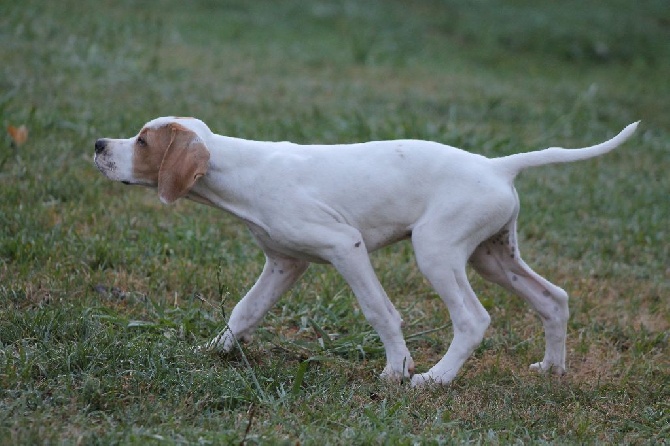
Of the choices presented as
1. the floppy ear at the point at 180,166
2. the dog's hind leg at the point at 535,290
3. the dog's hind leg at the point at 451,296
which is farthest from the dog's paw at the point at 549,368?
the floppy ear at the point at 180,166

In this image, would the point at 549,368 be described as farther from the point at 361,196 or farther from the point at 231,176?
the point at 231,176

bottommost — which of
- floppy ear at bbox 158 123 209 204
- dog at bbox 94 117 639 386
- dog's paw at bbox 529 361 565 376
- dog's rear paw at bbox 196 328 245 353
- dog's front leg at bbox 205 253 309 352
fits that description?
dog's paw at bbox 529 361 565 376

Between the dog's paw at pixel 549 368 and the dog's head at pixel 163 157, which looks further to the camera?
the dog's paw at pixel 549 368

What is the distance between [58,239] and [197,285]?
97 cm

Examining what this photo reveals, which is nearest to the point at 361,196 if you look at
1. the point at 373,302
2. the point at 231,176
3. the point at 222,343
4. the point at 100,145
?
the point at 373,302

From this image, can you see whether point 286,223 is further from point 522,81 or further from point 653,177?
point 522,81

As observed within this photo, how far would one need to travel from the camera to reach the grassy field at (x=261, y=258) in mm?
4039

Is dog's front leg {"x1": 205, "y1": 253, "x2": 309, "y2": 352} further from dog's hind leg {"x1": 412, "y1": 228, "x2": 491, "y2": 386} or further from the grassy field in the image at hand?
dog's hind leg {"x1": 412, "y1": 228, "x2": 491, "y2": 386}

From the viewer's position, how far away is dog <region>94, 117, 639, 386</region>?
4461 millimetres

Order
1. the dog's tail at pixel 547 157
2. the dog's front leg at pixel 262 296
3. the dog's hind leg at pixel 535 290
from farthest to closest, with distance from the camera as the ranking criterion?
the dog's hind leg at pixel 535 290 → the dog's front leg at pixel 262 296 → the dog's tail at pixel 547 157

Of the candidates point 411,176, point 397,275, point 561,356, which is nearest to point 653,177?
point 397,275

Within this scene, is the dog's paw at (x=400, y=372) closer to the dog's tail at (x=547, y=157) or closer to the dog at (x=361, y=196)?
the dog at (x=361, y=196)

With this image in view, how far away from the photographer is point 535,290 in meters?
4.94

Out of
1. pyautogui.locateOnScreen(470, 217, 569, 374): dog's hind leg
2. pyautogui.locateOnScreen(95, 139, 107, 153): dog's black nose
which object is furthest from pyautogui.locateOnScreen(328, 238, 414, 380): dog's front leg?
pyautogui.locateOnScreen(95, 139, 107, 153): dog's black nose
